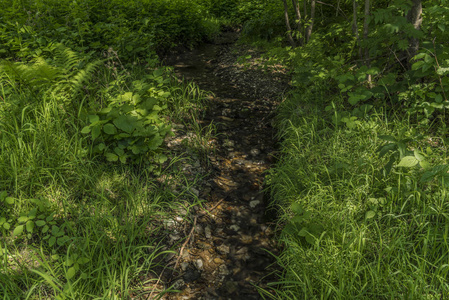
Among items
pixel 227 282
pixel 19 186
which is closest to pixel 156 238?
pixel 227 282

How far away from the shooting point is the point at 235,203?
3701mm

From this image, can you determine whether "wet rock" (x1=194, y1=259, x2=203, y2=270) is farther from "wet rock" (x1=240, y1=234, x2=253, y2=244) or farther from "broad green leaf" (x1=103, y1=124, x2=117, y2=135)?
"broad green leaf" (x1=103, y1=124, x2=117, y2=135)

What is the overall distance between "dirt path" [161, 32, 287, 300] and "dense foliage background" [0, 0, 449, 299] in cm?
26

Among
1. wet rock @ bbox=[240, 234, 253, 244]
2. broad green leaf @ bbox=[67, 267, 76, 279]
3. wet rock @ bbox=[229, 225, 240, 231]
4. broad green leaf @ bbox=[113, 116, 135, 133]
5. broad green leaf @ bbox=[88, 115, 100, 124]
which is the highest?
broad green leaf @ bbox=[88, 115, 100, 124]

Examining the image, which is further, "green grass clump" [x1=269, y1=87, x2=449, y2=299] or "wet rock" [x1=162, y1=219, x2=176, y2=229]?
"wet rock" [x1=162, y1=219, x2=176, y2=229]

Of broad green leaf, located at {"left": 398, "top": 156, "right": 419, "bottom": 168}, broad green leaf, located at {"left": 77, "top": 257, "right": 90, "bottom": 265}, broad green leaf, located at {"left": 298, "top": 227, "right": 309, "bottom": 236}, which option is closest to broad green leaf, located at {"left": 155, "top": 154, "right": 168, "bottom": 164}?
broad green leaf, located at {"left": 77, "top": 257, "right": 90, "bottom": 265}

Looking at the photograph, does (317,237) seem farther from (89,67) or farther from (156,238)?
(89,67)

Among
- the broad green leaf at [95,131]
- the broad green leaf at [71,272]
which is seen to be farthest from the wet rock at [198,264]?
the broad green leaf at [95,131]

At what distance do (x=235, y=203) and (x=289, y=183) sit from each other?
2.26 feet

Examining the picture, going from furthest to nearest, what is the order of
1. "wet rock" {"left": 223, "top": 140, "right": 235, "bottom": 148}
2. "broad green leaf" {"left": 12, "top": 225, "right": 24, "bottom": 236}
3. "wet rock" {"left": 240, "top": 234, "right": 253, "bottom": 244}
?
"wet rock" {"left": 223, "top": 140, "right": 235, "bottom": 148} → "wet rock" {"left": 240, "top": 234, "right": 253, "bottom": 244} → "broad green leaf" {"left": 12, "top": 225, "right": 24, "bottom": 236}

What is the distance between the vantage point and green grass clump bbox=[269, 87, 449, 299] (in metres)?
2.17

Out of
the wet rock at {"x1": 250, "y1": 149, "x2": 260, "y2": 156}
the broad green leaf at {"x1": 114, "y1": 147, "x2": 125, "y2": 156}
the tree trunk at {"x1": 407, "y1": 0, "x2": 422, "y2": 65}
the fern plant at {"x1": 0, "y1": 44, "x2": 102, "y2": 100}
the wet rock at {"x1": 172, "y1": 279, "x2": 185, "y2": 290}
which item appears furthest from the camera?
the wet rock at {"x1": 250, "y1": 149, "x2": 260, "y2": 156}

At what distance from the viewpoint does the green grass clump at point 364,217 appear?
85.6 inches

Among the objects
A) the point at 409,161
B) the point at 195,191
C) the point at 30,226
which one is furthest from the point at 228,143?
the point at 30,226
